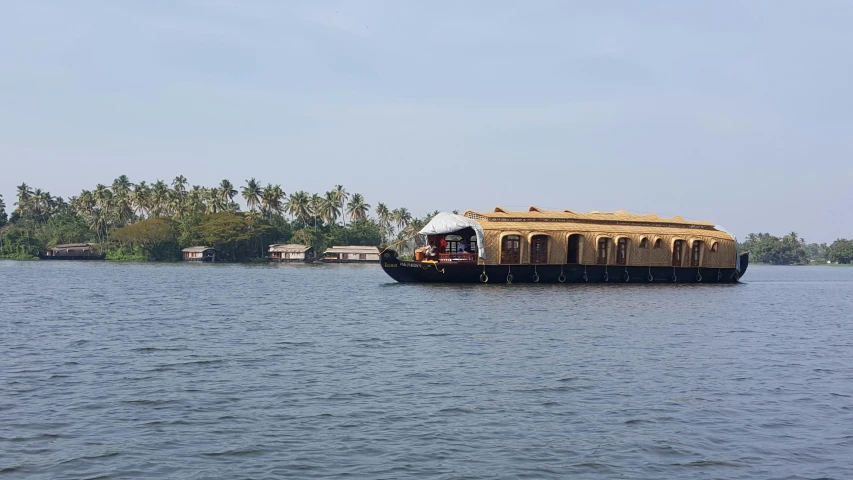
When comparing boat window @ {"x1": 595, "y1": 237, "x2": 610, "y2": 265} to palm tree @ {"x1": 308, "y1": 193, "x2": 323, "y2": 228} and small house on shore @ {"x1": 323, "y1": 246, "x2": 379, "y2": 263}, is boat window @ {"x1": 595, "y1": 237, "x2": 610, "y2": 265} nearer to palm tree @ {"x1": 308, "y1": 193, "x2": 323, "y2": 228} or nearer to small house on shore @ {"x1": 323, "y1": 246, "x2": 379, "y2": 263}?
small house on shore @ {"x1": 323, "y1": 246, "x2": 379, "y2": 263}

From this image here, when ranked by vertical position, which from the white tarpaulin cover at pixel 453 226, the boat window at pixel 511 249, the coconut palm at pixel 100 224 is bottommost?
the boat window at pixel 511 249

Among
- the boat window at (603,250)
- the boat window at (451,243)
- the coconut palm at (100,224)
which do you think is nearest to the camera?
the boat window at (451,243)

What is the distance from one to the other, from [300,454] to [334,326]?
48.3 feet

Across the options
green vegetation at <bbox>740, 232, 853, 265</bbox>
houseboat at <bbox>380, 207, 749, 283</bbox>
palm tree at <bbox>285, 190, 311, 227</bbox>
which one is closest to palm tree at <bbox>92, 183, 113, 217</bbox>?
palm tree at <bbox>285, 190, 311, 227</bbox>

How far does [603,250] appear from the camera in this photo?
47031mm

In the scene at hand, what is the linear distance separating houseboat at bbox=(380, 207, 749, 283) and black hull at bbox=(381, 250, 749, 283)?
6 centimetres

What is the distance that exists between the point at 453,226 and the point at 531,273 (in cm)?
549

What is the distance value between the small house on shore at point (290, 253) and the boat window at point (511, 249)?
67.5 metres

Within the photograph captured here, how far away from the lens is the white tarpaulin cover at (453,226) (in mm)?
42656

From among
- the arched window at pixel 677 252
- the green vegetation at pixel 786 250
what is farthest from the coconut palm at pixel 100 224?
the green vegetation at pixel 786 250

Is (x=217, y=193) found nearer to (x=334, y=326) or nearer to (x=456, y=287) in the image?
(x=456, y=287)

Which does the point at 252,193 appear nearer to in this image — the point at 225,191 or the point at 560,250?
the point at 225,191

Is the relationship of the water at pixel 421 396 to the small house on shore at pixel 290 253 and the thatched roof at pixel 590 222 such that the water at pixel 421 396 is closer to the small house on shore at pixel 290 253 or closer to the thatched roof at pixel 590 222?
the thatched roof at pixel 590 222

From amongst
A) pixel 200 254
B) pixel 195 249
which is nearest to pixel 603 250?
pixel 200 254
